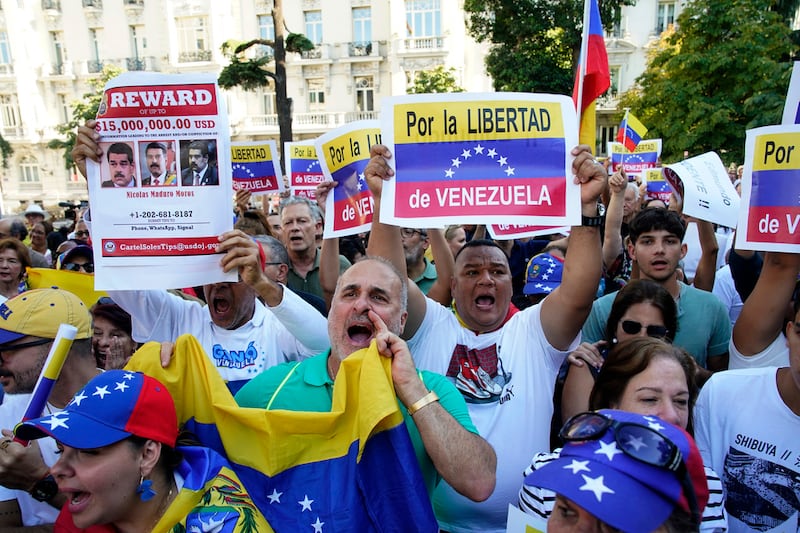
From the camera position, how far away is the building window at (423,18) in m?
34.0

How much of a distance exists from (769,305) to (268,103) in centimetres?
3789

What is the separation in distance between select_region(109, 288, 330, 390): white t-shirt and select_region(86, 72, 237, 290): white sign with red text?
1.16ft

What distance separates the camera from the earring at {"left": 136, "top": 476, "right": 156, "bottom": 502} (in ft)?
5.92

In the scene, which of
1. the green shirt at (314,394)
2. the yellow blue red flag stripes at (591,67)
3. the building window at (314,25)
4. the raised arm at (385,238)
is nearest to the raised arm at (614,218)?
the yellow blue red flag stripes at (591,67)

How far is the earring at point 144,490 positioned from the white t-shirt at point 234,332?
3.36 feet

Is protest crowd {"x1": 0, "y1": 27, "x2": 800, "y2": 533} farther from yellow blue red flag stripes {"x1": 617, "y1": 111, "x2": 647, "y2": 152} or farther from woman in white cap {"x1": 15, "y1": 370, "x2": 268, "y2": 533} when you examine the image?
yellow blue red flag stripes {"x1": 617, "y1": 111, "x2": 647, "y2": 152}

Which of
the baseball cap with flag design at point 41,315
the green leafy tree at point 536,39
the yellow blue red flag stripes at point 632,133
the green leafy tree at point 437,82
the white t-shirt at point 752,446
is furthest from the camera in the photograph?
the green leafy tree at point 437,82

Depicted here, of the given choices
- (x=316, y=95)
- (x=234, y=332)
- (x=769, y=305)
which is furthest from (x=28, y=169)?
(x=769, y=305)

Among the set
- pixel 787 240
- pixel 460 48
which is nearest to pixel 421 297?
pixel 787 240

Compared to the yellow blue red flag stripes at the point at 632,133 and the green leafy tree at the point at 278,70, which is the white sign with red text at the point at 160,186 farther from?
the green leafy tree at the point at 278,70

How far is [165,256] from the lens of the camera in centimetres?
260

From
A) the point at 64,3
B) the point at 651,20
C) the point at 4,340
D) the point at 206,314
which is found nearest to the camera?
the point at 4,340

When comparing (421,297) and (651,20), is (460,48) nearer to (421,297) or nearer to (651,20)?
(651,20)

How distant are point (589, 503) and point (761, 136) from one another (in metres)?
2.36
